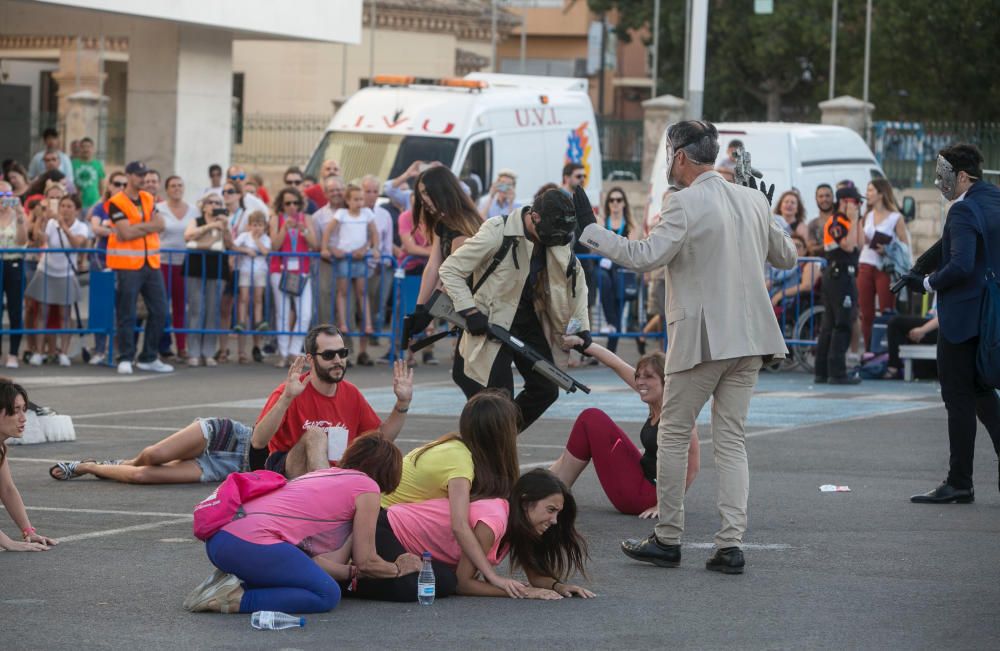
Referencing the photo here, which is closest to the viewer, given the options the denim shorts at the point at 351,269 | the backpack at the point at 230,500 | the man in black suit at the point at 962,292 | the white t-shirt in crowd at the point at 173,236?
the backpack at the point at 230,500

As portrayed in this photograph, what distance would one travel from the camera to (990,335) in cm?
972

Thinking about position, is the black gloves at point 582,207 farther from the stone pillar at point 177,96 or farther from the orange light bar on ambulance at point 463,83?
the stone pillar at point 177,96

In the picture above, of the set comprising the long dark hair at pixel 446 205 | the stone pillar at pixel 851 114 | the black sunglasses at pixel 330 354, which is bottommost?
the black sunglasses at pixel 330 354

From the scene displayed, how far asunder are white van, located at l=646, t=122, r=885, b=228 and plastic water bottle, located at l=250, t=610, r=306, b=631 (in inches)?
653

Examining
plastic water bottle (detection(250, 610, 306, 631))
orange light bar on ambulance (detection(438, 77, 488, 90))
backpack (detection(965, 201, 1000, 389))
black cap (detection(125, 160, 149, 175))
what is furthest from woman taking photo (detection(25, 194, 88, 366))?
plastic water bottle (detection(250, 610, 306, 631))

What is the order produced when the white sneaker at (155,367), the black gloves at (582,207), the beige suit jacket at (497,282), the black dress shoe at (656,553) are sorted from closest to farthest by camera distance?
the black dress shoe at (656,553), the black gloves at (582,207), the beige suit jacket at (497,282), the white sneaker at (155,367)

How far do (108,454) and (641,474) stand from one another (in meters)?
4.10

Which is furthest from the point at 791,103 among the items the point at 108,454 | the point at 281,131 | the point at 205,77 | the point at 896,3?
the point at 108,454

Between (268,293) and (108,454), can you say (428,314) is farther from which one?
(268,293)

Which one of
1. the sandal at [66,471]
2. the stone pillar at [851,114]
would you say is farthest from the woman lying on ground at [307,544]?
the stone pillar at [851,114]

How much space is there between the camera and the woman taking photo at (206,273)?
718 inches

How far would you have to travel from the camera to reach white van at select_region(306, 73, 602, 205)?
22516 millimetres

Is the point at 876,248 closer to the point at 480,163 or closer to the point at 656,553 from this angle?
the point at 480,163

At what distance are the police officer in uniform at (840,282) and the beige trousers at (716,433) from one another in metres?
9.27
